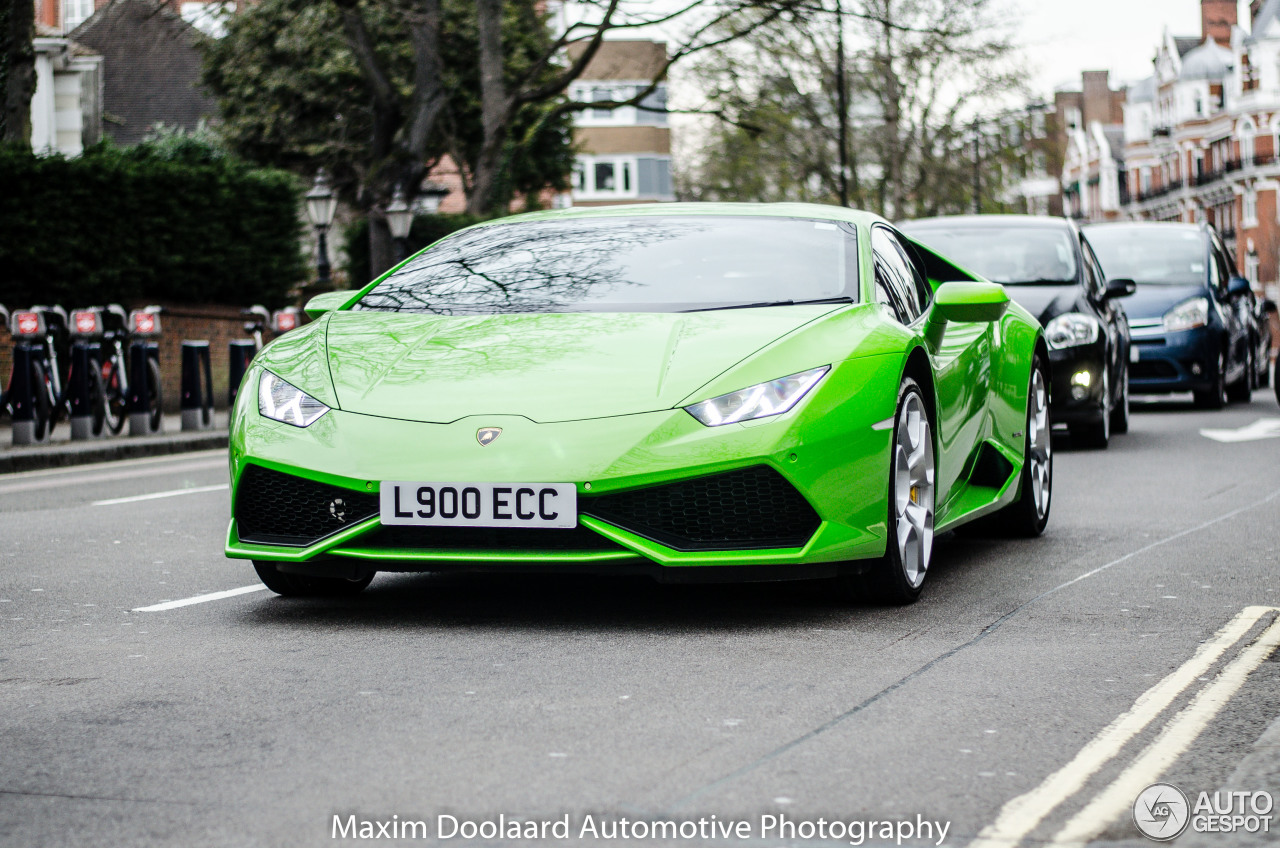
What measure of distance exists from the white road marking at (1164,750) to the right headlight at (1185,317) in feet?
40.8

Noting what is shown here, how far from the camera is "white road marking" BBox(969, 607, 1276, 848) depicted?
3240mm

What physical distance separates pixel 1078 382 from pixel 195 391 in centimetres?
924

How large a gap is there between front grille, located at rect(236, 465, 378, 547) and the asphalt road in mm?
304

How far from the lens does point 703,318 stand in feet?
18.8

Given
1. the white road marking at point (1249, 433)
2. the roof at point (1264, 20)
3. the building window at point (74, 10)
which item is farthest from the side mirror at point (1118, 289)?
the roof at point (1264, 20)

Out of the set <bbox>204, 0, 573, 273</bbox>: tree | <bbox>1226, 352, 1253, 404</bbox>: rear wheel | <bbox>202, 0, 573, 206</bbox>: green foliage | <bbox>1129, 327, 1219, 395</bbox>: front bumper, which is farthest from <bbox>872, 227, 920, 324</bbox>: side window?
<bbox>202, 0, 573, 206</bbox>: green foliage

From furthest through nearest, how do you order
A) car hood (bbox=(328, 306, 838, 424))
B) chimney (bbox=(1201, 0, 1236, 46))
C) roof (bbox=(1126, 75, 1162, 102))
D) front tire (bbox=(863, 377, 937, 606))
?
roof (bbox=(1126, 75, 1162, 102)) < chimney (bbox=(1201, 0, 1236, 46)) < front tire (bbox=(863, 377, 937, 606)) < car hood (bbox=(328, 306, 838, 424))

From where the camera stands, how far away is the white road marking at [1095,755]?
3240 mm

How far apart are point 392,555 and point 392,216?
65.5 feet

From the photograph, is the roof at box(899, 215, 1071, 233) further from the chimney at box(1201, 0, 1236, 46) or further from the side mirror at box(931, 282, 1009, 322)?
the chimney at box(1201, 0, 1236, 46)

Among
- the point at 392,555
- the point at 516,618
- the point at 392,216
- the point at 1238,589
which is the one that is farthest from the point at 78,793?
the point at 392,216

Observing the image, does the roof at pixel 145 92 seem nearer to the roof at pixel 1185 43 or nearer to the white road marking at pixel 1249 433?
the white road marking at pixel 1249 433

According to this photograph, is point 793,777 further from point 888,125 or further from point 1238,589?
point 888,125

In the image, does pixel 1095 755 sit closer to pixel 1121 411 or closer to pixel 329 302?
pixel 329 302
